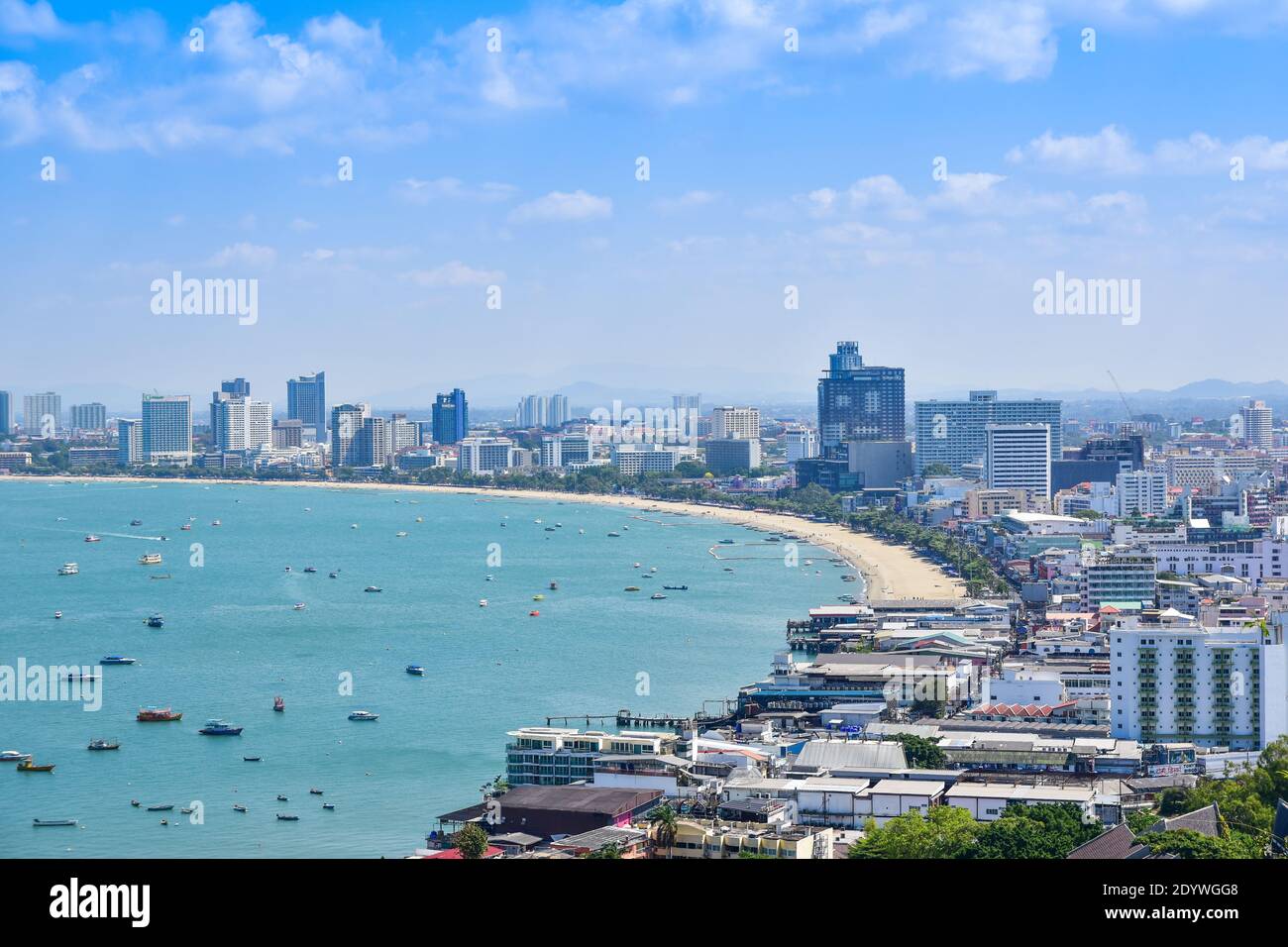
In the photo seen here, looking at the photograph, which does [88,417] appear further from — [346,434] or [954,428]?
[954,428]

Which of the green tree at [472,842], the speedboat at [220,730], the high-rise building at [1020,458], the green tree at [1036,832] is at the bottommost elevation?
the speedboat at [220,730]

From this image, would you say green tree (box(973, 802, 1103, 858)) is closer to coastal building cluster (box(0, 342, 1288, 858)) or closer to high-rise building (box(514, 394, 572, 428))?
coastal building cluster (box(0, 342, 1288, 858))

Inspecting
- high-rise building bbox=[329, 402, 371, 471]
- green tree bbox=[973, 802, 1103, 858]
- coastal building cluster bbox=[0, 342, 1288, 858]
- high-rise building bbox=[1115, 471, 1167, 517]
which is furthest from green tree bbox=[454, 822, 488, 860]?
high-rise building bbox=[329, 402, 371, 471]

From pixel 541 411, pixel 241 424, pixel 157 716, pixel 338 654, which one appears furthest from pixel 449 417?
pixel 157 716

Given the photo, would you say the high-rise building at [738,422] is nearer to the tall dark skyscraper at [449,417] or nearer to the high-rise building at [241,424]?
the tall dark skyscraper at [449,417]

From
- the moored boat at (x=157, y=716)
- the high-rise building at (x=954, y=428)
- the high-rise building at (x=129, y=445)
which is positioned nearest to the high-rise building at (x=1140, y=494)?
the high-rise building at (x=954, y=428)
